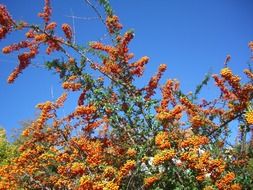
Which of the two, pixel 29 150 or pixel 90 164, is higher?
pixel 29 150

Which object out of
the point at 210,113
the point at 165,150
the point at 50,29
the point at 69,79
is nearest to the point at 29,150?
the point at 69,79

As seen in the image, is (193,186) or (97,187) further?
(193,186)

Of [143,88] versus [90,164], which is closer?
[90,164]

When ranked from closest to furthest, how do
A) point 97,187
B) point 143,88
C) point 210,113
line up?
point 97,187, point 143,88, point 210,113

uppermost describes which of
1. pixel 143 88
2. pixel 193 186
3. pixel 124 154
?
→ pixel 143 88

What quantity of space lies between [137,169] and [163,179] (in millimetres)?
743

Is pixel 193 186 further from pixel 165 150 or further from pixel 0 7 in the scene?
pixel 0 7

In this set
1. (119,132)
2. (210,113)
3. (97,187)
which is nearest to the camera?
A: (97,187)

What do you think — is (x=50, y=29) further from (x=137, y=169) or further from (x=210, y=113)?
(x=210, y=113)

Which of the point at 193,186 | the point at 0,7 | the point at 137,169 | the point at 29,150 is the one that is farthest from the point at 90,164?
the point at 0,7

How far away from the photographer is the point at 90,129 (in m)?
11.3

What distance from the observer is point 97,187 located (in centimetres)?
751

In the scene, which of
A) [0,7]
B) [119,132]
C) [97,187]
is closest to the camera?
[97,187]

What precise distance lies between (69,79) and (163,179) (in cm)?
416
